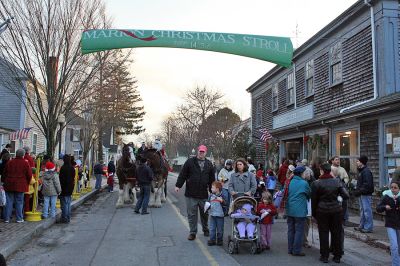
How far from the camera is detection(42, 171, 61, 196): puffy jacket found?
11570 mm

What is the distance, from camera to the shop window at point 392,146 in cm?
1238

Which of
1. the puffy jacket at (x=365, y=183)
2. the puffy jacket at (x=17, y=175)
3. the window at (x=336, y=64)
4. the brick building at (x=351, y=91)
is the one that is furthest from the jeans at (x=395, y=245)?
the window at (x=336, y=64)

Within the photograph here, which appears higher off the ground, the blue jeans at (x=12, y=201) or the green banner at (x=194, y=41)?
the green banner at (x=194, y=41)

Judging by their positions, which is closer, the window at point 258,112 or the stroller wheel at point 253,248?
the stroller wheel at point 253,248

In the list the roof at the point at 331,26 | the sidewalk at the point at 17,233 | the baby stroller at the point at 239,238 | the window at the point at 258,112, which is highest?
the roof at the point at 331,26

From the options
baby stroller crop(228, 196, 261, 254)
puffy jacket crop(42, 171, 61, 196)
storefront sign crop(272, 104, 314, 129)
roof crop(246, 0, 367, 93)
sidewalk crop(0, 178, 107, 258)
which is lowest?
sidewalk crop(0, 178, 107, 258)

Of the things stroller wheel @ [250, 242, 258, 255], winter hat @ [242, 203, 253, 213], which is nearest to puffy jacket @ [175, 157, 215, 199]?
winter hat @ [242, 203, 253, 213]

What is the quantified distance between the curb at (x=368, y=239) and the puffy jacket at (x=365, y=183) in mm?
990

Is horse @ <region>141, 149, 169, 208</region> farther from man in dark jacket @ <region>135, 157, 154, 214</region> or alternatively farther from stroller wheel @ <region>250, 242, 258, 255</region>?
stroller wheel @ <region>250, 242, 258, 255</region>

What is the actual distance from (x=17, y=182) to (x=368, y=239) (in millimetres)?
8627

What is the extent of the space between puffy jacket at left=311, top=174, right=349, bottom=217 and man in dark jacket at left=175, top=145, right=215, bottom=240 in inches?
98.6

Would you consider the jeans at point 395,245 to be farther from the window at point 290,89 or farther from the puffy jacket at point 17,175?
the window at point 290,89

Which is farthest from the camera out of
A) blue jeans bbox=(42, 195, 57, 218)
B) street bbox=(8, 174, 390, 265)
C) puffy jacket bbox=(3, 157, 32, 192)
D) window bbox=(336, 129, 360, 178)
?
window bbox=(336, 129, 360, 178)

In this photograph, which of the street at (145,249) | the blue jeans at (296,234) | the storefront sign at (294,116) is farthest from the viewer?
the storefront sign at (294,116)
